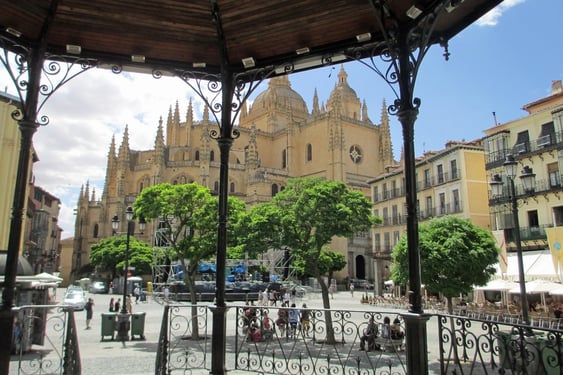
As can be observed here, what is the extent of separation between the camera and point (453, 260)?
16.6m

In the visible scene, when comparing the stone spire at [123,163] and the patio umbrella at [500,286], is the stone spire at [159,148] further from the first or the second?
the patio umbrella at [500,286]

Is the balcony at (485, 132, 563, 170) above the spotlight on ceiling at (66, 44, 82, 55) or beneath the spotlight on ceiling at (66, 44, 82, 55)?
above

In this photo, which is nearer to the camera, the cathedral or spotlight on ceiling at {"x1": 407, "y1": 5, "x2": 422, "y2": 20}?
spotlight on ceiling at {"x1": 407, "y1": 5, "x2": 422, "y2": 20}

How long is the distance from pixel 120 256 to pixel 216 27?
4580cm

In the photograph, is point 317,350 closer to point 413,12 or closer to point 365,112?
point 413,12

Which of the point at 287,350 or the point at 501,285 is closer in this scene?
the point at 287,350

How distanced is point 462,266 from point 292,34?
528 inches

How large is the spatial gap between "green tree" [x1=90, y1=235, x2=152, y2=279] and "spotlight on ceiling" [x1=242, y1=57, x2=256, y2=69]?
1696 inches

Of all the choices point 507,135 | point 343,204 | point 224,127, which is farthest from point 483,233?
point 224,127

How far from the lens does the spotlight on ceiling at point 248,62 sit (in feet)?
22.9

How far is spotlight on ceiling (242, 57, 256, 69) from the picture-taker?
6994 millimetres

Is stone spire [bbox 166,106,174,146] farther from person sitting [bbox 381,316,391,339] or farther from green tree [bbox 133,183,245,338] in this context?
person sitting [bbox 381,316,391,339]

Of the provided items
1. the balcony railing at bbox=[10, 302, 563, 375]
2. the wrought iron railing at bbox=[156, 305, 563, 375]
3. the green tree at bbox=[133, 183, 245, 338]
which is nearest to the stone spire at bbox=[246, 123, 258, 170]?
the balcony railing at bbox=[10, 302, 563, 375]

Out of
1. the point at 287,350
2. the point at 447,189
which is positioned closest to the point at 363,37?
the point at 287,350
